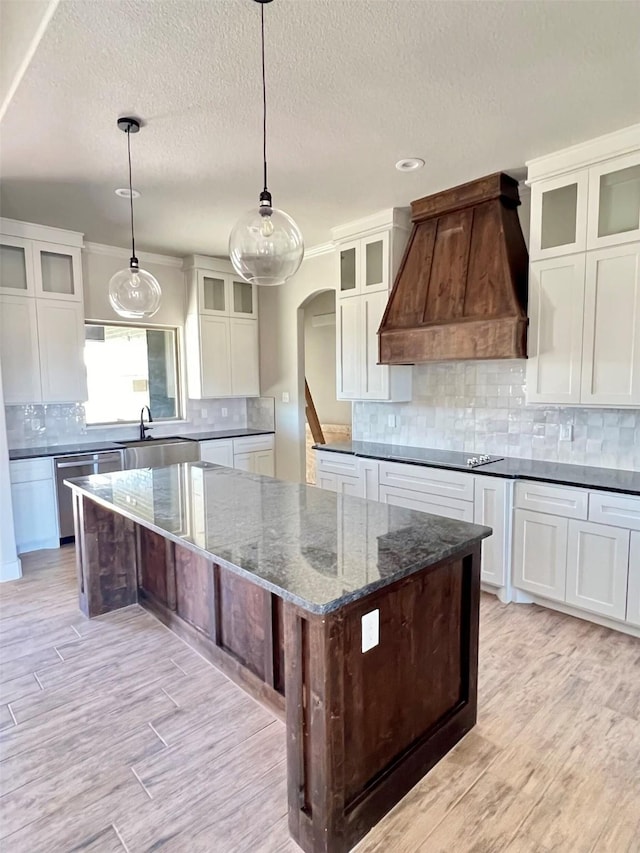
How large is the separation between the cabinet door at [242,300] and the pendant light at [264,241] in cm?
382

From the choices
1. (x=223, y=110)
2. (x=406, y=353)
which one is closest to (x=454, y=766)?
(x=406, y=353)

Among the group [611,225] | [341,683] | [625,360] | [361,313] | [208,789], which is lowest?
[208,789]

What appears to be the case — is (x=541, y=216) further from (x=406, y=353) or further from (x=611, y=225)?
(x=406, y=353)

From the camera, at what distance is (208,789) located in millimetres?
1787

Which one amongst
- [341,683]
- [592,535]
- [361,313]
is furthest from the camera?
[361,313]

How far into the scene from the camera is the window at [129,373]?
5141 mm

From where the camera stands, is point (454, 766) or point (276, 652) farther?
point (276, 652)

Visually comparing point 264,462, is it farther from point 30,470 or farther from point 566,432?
point 566,432

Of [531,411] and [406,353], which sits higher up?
[406,353]

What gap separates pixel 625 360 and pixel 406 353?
150 centimetres

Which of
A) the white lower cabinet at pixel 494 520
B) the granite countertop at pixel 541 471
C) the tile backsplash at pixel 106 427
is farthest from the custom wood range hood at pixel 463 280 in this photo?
the tile backsplash at pixel 106 427

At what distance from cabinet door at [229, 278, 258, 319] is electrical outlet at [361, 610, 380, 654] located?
4.77 meters

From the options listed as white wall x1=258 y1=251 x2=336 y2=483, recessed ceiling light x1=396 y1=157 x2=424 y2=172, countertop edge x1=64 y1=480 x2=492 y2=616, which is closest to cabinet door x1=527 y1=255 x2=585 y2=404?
recessed ceiling light x1=396 y1=157 x2=424 y2=172

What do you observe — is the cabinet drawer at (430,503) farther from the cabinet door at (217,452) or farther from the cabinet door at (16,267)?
the cabinet door at (16,267)
